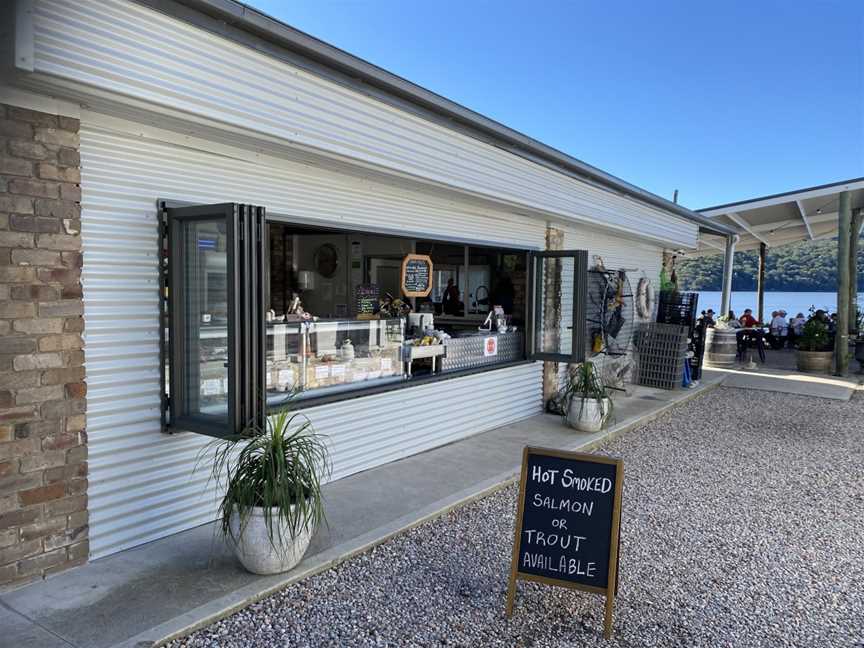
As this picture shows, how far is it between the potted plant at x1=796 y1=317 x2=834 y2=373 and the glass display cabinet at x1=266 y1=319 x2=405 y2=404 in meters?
10.8

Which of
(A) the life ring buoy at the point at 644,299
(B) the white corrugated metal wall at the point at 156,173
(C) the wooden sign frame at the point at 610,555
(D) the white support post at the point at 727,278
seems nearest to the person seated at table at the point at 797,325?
(D) the white support post at the point at 727,278

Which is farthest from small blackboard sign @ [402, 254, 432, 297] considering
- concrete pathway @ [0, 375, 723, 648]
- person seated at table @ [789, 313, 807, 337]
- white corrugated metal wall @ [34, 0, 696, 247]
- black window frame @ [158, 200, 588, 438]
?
person seated at table @ [789, 313, 807, 337]

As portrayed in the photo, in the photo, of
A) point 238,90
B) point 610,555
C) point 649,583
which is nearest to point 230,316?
point 238,90

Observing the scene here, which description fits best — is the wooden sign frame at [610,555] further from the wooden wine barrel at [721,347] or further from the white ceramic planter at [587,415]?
the wooden wine barrel at [721,347]

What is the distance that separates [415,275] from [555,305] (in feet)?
8.00

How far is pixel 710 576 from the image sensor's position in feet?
12.5

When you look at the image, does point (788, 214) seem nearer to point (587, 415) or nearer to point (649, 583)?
point (587, 415)

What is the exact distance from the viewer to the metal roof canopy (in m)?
13.0

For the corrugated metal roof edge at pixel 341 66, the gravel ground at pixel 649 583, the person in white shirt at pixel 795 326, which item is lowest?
the gravel ground at pixel 649 583

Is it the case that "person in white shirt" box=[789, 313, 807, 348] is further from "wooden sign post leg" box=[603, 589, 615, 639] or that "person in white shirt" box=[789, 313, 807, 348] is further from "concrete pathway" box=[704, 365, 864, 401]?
"wooden sign post leg" box=[603, 589, 615, 639]

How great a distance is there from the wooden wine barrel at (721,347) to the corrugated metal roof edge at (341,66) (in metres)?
8.69

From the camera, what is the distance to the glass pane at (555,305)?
7.95 m

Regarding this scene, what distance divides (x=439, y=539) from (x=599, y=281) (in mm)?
6389

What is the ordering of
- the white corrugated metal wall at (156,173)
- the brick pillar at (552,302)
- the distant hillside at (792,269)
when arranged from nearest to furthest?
the white corrugated metal wall at (156,173), the brick pillar at (552,302), the distant hillside at (792,269)
